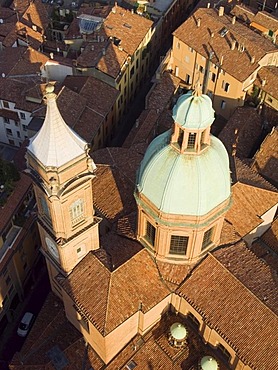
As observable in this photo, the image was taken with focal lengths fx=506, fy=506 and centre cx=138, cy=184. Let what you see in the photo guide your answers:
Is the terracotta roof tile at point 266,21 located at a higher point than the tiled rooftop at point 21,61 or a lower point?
higher

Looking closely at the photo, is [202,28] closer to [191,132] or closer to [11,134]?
[11,134]

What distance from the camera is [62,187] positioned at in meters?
38.0

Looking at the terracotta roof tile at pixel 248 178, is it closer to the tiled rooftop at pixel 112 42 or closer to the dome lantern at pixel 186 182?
the dome lantern at pixel 186 182

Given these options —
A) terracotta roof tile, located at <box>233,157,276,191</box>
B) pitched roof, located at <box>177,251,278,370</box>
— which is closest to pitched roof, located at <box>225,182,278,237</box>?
terracotta roof tile, located at <box>233,157,276,191</box>

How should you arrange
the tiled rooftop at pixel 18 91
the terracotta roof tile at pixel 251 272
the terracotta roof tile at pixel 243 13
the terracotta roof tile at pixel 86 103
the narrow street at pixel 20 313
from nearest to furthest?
1. the terracotta roof tile at pixel 251 272
2. the narrow street at pixel 20 313
3. the terracotta roof tile at pixel 86 103
4. the tiled rooftop at pixel 18 91
5. the terracotta roof tile at pixel 243 13

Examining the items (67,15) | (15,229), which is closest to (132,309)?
(15,229)

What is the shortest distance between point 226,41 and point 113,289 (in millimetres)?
42759

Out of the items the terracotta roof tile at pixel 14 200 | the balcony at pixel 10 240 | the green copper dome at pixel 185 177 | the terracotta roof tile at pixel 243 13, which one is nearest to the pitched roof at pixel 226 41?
the terracotta roof tile at pixel 243 13

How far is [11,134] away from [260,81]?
1423 inches

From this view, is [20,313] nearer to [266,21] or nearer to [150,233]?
[150,233]

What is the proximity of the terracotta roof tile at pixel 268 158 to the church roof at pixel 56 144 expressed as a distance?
1175 inches

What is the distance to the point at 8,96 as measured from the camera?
228ft

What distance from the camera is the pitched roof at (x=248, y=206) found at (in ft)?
163

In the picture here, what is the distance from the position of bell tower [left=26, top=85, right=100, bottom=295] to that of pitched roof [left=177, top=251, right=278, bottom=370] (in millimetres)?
9914
